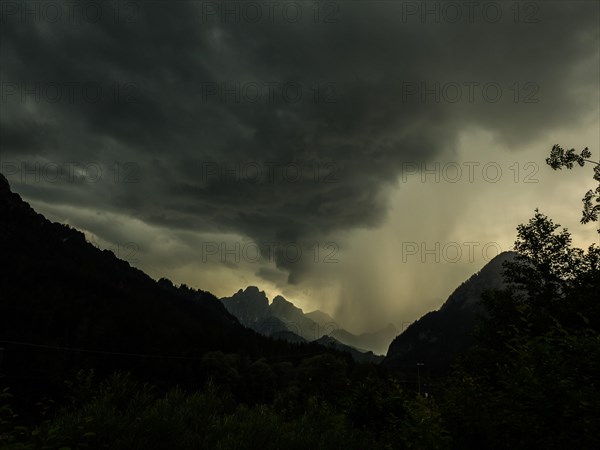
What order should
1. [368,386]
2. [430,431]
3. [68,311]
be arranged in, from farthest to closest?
[68,311], [368,386], [430,431]

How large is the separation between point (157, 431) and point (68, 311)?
119m

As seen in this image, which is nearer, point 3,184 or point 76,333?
point 76,333

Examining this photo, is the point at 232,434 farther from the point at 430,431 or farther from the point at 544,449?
the point at 544,449

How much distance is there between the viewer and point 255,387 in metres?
96.0

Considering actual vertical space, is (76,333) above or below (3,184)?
below

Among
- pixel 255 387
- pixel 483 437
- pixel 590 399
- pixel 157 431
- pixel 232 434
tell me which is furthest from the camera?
pixel 255 387

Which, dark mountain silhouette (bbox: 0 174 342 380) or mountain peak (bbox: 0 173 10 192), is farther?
mountain peak (bbox: 0 173 10 192)

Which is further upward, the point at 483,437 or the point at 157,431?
the point at 483,437

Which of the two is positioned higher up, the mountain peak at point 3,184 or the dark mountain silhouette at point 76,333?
the mountain peak at point 3,184

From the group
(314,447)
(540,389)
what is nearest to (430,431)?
(314,447)

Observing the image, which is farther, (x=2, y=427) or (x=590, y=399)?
(x=2, y=427)

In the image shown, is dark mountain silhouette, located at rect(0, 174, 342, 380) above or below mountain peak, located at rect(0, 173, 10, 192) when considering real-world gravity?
below

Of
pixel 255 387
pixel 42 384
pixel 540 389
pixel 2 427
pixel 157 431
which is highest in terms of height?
pixel 540 389

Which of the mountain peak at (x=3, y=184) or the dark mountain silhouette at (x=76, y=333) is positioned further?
the mountain peak at (x=3, y=184)
